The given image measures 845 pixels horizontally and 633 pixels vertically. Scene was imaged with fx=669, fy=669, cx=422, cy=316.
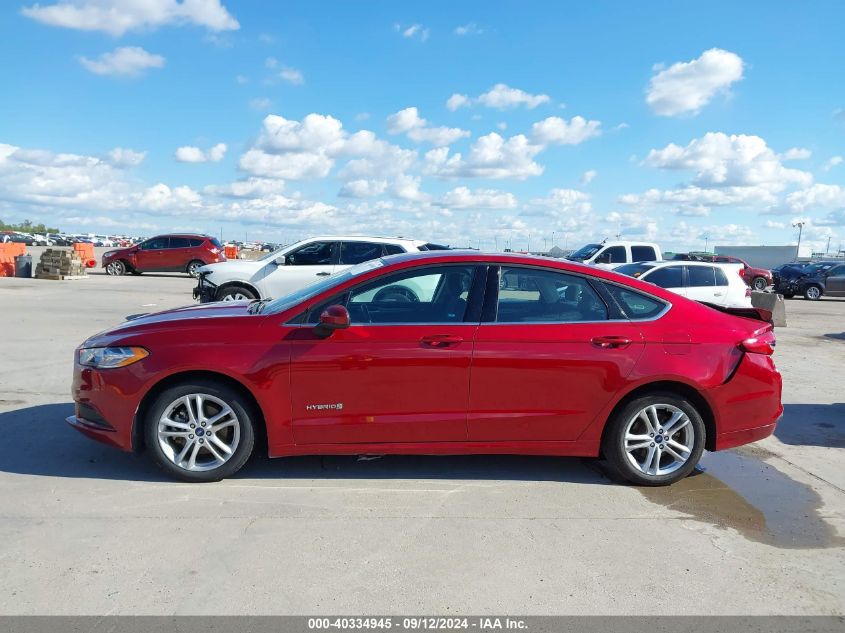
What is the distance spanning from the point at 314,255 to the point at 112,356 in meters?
8.57

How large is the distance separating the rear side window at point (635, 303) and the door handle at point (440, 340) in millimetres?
1209

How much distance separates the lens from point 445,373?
4.48m

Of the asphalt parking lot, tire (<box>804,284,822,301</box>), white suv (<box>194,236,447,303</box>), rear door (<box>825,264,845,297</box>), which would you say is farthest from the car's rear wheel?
the asphalt parking lot

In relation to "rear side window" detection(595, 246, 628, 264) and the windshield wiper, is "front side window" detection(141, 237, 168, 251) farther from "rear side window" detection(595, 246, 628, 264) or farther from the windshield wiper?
the windshield wiper

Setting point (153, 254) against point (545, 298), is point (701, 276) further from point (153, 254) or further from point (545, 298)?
point (153, 254)

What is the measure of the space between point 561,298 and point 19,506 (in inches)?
148

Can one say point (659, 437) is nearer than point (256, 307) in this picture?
Yes

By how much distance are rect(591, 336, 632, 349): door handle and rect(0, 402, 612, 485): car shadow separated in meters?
1.04

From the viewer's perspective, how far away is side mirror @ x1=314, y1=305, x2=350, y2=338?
14.2 ft

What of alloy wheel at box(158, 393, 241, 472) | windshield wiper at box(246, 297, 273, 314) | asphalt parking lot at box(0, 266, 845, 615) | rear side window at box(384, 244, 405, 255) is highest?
rear side window at box(384, 244, 405, 255)

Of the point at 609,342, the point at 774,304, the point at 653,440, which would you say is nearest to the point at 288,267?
the point at 609,342

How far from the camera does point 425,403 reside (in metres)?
4.50
